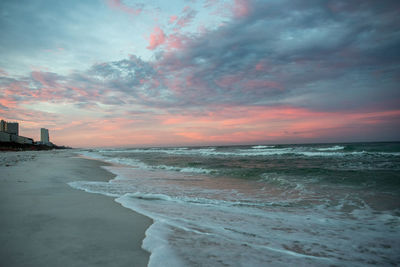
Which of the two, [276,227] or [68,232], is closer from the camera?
[68,232]

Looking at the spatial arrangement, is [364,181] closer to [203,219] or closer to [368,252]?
[368,252]

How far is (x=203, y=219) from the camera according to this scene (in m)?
3.81

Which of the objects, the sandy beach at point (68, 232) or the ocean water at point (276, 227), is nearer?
the sandy beach at point (68, 232)

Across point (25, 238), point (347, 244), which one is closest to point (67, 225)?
point (25, 238)

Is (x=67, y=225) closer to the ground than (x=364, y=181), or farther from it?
farther from it

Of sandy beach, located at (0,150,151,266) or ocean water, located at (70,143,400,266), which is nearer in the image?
sandy beach, located at (0,150,151,266)

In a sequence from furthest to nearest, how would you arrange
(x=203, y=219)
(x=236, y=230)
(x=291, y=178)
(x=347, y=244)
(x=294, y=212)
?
(x=291, y=178), (x=294, y=212), (x=203, y=219), (x=236, y=230), (x=347, y=244)

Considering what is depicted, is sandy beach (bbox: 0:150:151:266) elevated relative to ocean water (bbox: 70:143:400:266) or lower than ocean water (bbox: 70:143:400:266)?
elevated

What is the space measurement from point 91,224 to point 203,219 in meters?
1.87

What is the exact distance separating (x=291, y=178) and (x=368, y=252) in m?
6.76

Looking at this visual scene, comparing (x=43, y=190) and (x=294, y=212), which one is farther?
(x=43, y=190)

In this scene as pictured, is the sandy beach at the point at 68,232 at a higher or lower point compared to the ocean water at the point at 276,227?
higher

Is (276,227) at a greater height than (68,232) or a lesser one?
lesser

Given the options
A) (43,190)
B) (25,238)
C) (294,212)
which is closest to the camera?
(25,238)
